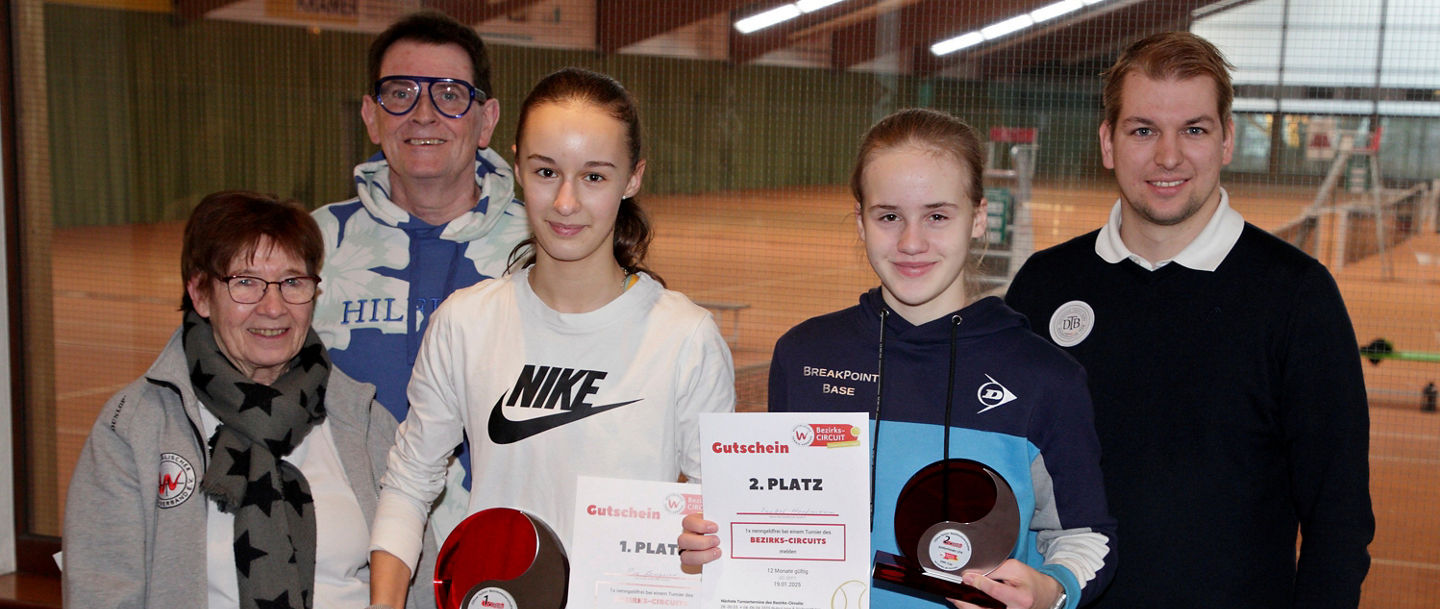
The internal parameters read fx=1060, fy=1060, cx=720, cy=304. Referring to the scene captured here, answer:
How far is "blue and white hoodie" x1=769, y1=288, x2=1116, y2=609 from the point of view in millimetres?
1571

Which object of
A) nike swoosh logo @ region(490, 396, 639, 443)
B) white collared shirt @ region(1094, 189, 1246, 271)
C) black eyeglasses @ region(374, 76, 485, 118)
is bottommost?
nike swoosh logo @ region(490, 396, 639, 443)

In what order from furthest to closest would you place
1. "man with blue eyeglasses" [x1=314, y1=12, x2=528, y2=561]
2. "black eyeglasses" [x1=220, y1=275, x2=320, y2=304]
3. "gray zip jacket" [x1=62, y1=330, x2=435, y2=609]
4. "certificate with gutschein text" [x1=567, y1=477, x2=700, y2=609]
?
"man with blue eyeglasses" [x1=314, y1=12, x2=528, y2=561] < "black eyeglasses" [x1=220, y1=275, x2=320, y2=304] < "gray zip jacket" [x1=62, y1=330, x2=435, y2=609] < "certificate with gutschein text" [x1=567, y1=477, x2=700, y2=609]

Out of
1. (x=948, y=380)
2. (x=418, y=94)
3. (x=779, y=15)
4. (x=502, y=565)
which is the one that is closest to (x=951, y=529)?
(x=948, y=380)

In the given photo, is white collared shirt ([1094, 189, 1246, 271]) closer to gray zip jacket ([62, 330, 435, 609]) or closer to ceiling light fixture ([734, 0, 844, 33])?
gray zip jacket ([62, 330, 435, 609])

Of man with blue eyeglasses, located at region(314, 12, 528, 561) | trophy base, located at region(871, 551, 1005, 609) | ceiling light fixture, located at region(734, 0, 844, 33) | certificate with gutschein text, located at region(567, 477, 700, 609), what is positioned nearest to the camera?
trophy base, located at region(871, 551, 1005, 609)

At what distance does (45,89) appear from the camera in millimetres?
4102

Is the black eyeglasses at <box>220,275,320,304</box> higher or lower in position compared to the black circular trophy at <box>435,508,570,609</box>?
higher

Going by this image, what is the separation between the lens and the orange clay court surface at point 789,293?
3.33m

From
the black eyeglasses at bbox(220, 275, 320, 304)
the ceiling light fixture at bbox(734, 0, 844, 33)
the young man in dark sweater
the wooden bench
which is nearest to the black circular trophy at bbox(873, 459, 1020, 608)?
the young man in dark sweater

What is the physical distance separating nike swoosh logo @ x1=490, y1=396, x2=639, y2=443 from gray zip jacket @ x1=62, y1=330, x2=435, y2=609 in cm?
64

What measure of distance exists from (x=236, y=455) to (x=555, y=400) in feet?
2.30

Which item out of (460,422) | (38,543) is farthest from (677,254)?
(38,543)

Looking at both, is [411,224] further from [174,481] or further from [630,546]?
[630,546]

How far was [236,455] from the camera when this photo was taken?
196 centimetres
